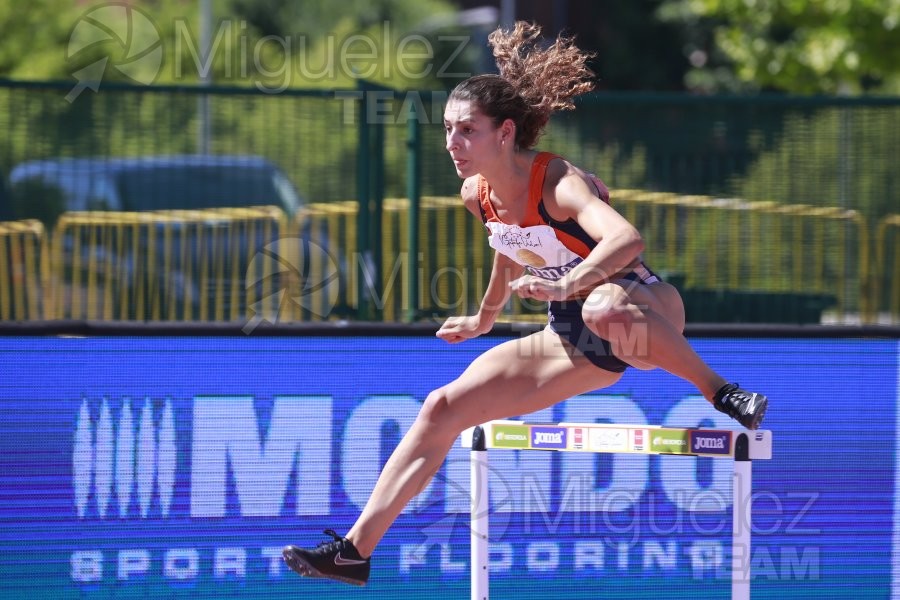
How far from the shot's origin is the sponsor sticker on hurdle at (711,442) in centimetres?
440

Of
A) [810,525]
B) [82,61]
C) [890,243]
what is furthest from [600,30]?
[810,525]

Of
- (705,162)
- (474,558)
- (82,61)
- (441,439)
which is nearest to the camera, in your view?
(441,439)

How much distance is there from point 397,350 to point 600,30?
2836cm

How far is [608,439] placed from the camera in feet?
14.7

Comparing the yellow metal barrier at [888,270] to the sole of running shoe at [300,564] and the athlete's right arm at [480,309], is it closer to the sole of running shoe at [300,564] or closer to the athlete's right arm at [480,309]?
the athlete's right arm at [480,309]

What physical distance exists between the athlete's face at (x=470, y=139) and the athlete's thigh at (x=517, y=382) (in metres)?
0.70

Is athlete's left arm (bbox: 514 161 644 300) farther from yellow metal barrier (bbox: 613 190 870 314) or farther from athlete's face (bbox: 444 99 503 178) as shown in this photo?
yellow metal barrier (bbox: 613 190 870 314)

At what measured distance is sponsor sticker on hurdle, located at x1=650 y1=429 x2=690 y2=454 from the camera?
4.41 metres

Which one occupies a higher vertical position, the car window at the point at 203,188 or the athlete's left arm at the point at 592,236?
the car window at the point at 203,188

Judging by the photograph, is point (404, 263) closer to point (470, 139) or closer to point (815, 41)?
point (470, 139)

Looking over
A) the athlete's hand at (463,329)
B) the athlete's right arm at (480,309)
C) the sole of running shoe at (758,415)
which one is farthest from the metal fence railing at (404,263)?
the sole of running shoe at (758,415)

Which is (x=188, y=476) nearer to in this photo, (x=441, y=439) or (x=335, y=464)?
(x=335, y=464)

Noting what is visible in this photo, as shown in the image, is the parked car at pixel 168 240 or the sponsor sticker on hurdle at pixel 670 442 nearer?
the sponsor sticker on hurdle at pixel 670 442

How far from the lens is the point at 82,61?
21.9 metres
